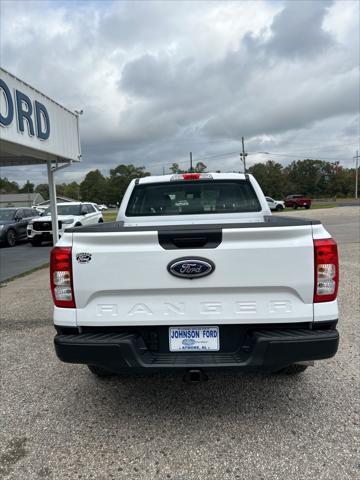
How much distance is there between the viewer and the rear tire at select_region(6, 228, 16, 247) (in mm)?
15919

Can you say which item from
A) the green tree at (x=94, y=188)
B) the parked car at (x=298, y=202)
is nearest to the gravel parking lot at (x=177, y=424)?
the parked car at (x=298, y=202)

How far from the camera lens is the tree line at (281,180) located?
Answer: 103 meters

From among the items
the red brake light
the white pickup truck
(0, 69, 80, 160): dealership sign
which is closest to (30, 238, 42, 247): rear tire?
(0, 69, 80, 160): dealership sign

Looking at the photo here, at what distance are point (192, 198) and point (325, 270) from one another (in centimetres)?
224

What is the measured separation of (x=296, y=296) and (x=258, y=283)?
10.5 inches

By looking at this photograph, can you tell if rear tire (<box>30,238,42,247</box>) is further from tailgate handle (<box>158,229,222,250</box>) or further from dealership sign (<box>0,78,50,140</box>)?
tailgate handle (<box>158,229,222,250</box>)

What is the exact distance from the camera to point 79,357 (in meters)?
2.69

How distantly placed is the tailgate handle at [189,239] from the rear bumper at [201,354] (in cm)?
66

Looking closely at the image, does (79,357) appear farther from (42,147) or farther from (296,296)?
(42,147)

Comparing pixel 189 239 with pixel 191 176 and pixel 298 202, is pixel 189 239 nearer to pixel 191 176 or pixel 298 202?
pixel 191 176

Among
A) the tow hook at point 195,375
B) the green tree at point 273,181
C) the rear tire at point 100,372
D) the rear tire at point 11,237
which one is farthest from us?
the green tree at point 273,181

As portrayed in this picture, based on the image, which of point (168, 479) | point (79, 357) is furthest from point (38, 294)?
point (168, 479)

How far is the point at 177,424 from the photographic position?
3.01m

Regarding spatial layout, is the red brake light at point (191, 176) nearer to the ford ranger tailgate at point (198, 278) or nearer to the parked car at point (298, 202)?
the ford ranger tailgate at point (198, 278)
